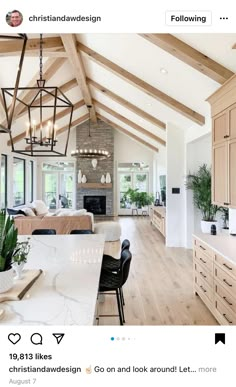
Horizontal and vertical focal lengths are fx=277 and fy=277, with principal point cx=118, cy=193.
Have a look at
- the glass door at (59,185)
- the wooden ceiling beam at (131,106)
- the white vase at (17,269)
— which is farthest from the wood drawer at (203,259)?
the glass door at (59,185)

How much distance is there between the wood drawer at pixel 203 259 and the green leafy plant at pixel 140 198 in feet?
24.1

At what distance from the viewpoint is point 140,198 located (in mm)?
10773

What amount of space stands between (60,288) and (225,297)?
1552 mm

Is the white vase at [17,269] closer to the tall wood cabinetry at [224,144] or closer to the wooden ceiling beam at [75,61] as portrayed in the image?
the tall wood cabinetry at [224,144]

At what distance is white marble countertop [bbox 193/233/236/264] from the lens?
2293 mm

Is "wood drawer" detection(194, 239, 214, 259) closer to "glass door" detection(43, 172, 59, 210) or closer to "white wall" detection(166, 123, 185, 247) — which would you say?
"white wall" detection(166, 123, 185, 247)

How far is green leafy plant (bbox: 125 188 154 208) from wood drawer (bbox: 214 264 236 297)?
316 inches

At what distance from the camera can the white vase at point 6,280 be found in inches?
50.5

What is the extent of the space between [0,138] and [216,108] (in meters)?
A: 5.88

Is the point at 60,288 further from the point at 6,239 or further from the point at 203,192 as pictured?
the point at 203,192
